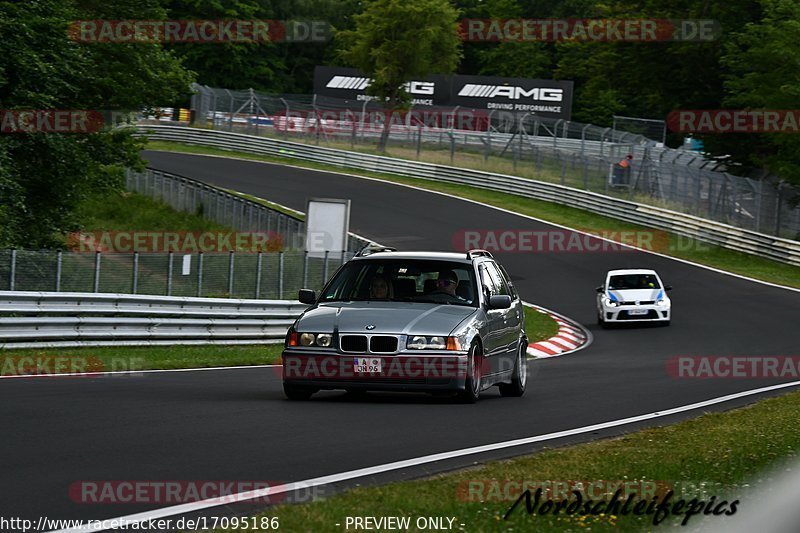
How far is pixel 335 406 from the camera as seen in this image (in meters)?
12.2

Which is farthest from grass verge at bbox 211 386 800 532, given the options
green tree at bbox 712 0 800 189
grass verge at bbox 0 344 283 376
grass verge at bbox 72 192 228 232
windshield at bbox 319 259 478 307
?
green tree at bbox 712 0 800 189

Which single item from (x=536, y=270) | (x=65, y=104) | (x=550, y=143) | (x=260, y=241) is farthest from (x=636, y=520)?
(x=550, y=143)

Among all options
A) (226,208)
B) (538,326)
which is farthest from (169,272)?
(226,208)

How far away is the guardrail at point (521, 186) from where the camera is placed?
45.4 m

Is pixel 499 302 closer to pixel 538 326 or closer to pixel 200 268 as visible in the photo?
pixel 200 268

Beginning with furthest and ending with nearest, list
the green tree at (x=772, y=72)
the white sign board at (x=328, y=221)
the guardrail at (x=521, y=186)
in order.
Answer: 1. the green tree at (x=772, y=72)
2. the guardrail at (x=521, y=186)
3. the white sign board at (x=328, y=221)

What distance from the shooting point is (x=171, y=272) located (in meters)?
21.9

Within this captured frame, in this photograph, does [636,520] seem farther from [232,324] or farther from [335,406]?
[232,324]

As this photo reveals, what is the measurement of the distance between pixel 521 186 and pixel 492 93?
25121 mm

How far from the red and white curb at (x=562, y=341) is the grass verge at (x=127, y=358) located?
6101 millimetres

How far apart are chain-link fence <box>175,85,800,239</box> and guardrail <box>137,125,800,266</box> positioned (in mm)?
852

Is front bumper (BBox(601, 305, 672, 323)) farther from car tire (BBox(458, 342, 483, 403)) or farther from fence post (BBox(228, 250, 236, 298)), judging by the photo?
car tire (BBox(458, 342, 483, 403))

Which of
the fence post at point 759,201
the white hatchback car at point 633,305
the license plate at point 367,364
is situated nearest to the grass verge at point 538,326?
the white hatchback car at point 633,305

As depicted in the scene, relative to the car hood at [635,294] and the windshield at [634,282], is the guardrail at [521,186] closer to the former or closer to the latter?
the windshield at [634,282]
